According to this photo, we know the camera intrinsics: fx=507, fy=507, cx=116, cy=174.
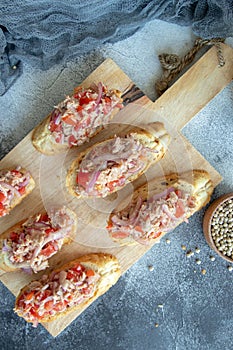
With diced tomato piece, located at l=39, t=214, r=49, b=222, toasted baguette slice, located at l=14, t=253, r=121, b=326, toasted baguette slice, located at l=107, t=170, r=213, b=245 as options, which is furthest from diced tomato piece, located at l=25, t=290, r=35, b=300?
toasted baguette slice, located at l=107, t=170, r=213, b=245

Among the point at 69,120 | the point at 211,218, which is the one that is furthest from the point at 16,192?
the point at 211,218

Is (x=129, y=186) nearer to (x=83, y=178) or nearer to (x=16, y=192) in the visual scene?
(x=83, y=178)

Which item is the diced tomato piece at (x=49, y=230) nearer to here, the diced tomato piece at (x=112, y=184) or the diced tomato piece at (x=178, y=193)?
the diced tomato piece at (x=112, y=184)

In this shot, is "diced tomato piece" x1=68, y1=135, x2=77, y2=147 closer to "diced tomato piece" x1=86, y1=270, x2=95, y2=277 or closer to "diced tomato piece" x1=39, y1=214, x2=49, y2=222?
"diced tomato piece" x1=39, y1=214, x2=49, y2=222

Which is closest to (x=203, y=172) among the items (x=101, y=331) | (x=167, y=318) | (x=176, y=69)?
(x=176, y=69)

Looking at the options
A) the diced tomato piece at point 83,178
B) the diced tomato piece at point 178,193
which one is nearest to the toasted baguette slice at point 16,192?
the diced tomato piece at point 83,178

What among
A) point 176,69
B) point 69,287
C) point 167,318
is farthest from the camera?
point 167,318

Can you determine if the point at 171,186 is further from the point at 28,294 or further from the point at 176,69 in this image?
the point at 28,294
